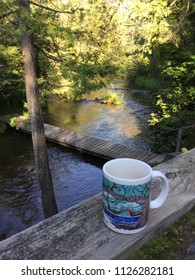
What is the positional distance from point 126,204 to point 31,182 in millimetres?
7957

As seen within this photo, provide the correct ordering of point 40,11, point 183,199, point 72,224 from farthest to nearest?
point 40,11 < point 183,199 < point 72,224

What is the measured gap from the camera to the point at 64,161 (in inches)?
400

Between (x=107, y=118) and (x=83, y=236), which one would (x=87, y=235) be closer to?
(x=83, y=236)

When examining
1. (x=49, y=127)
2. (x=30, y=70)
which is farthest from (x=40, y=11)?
(x=49, y=127)

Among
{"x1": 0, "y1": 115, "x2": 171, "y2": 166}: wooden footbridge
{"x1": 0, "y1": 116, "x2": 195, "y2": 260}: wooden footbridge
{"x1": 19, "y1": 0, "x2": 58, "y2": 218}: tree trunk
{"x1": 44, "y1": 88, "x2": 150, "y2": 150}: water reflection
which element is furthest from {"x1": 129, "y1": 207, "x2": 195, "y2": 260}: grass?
{"x1": 44, "y1": 88, "x2": 150, "y2": 150}: water reflection

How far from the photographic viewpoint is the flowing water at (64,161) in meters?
7.43

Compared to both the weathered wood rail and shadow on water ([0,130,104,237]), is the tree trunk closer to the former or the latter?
shadow on water ([0,130,104,237])

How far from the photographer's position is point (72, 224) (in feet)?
4.54

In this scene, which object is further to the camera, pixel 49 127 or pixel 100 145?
pixel 49 127

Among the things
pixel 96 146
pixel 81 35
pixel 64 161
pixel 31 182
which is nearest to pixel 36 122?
pixel 81 35

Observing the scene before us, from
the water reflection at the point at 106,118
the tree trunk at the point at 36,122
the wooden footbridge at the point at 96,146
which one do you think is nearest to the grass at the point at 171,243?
the tree trunk at the point at 36,122
